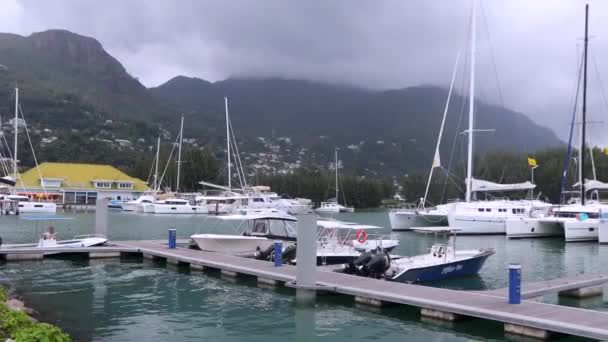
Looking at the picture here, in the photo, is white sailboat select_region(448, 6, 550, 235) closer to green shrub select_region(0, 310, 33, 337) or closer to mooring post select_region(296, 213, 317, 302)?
mooring post select_region(296, 213, 317, 302)

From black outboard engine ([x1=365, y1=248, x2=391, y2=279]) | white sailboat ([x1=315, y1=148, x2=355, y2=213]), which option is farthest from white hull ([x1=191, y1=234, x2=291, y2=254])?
white sailboat ([x1=315, y1=148, x2=355, y2=213])

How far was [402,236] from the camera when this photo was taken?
169 feet

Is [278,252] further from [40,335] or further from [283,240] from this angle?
[40,335]

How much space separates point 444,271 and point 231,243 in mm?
11043

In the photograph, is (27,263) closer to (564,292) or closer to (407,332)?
(407,332)

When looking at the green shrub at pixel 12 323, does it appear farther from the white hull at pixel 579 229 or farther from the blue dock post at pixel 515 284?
the white hull at pixel 579 229

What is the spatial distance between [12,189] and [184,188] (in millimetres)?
40629

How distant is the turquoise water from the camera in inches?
609

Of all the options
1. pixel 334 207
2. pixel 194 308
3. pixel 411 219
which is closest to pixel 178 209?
pixel 334 207

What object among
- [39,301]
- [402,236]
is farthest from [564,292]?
[402,236]

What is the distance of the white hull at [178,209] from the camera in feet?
293

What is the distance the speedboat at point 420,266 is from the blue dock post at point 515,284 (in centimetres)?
615

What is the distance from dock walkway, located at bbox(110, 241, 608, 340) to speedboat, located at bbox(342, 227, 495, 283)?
1214 mm

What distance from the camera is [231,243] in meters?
30.0
